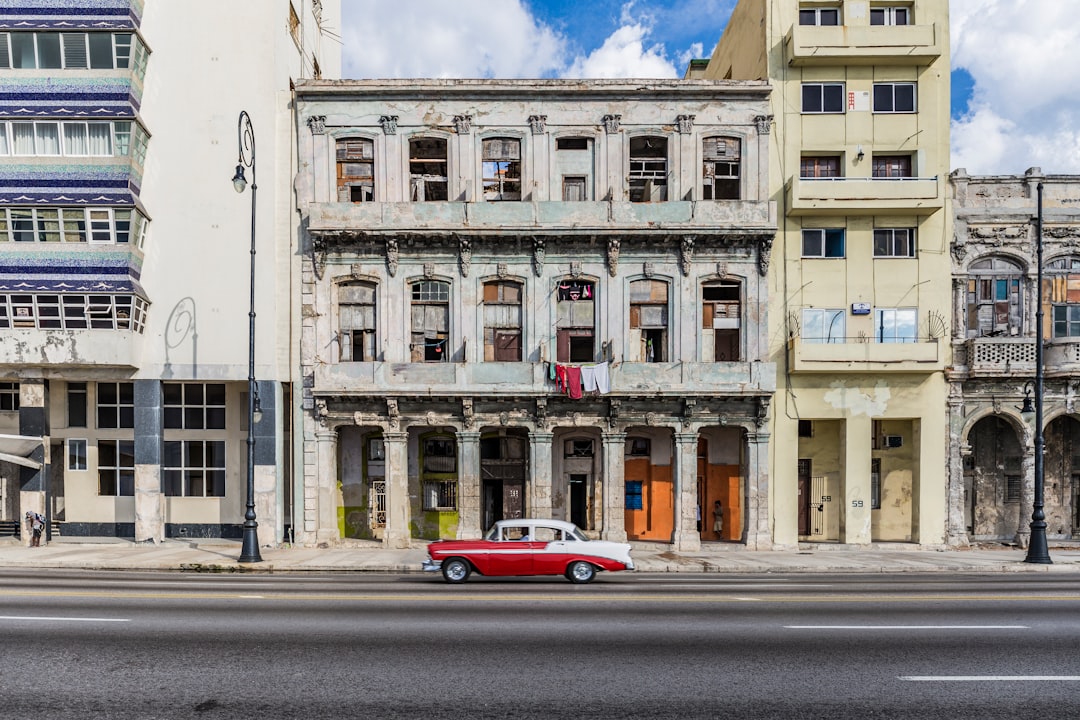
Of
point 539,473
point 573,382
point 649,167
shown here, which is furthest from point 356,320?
point 649,167

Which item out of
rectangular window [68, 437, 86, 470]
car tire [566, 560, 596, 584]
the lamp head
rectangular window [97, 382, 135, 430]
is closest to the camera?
car tire [566, 560, 596, 584]

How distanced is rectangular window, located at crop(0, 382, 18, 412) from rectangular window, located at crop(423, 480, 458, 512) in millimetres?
16655

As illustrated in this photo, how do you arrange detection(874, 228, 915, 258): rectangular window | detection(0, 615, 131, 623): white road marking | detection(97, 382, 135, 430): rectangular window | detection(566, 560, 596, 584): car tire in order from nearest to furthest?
detection(0, 615, 131, 623): white road marking < detection(566, 560, 596, 584): car tire < detection(874, 228, 915, 258): rectangular window < detection(97, 382, 135, 430): rectangular window

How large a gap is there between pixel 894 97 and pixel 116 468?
104 feet

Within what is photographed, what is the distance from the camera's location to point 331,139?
1022 inches

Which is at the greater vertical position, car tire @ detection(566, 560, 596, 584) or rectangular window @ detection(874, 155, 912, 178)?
rectangular window @ detection(874, 155, 912, 178)

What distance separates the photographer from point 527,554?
1702cm

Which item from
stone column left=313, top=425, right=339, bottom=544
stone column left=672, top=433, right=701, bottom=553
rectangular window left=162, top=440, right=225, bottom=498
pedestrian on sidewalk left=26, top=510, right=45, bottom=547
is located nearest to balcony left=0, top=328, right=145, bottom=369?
rectangular window left=162, top=440, right=225, bottom=498

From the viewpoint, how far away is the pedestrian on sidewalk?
82.2 ft

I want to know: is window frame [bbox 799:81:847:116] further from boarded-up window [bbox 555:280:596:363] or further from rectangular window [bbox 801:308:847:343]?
boarded-up window [bbox 555:280:596:363]

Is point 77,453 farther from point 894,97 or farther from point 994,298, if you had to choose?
point 994,298

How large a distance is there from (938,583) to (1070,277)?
15508 mm

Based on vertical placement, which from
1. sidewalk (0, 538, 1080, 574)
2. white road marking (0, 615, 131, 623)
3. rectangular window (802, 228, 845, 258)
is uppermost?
rectangular window (802, 228, 845, 258)

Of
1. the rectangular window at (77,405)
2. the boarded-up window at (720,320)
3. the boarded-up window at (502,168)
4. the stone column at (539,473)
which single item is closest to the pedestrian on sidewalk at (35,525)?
the rectangular window at (77,405)
